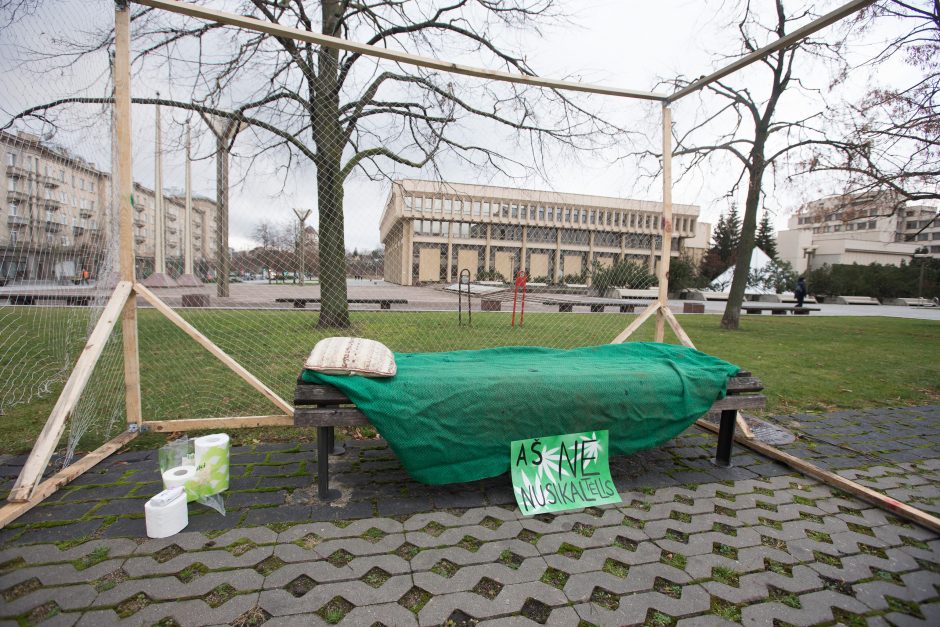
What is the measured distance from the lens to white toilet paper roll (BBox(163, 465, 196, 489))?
6.99 feet

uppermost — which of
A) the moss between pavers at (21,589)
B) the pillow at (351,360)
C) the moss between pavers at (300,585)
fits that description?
the pillow at (351,360)

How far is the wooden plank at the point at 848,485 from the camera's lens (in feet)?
7.52

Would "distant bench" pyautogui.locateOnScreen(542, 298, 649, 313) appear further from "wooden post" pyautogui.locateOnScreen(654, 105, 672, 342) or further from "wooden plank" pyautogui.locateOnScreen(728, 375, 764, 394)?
"wooden plank" pyautogui.locateOnScreen(728, 375, 764, 394)

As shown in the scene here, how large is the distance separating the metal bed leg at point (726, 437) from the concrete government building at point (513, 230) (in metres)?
1.92

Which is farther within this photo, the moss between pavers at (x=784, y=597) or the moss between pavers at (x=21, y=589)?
the moss between pavers at (x=784, y=597)

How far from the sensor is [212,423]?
3111 millimetres

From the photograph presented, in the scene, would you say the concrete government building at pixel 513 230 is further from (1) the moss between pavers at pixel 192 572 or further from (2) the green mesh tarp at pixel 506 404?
(1) the moss between pavers at pixel 192 572

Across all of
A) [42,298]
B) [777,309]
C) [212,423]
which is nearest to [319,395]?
[212,423]

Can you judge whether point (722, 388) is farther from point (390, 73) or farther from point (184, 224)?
point (390, 73)

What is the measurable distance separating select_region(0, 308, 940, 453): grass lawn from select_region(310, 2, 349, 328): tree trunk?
66cm

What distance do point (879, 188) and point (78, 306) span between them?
1424 centimetres

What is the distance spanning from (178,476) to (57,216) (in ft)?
7.56

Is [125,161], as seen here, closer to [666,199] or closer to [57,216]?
[57,216]

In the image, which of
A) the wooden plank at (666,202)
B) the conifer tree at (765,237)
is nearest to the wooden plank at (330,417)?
the wooden plank at (666,202)
